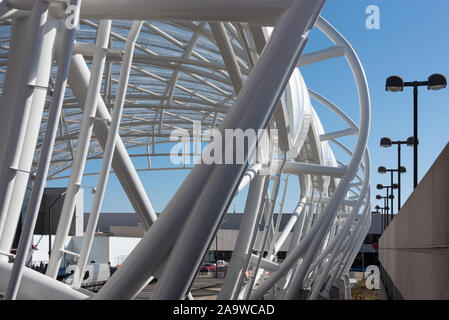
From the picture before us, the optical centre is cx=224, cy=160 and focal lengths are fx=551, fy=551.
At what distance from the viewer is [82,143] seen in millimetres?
6512

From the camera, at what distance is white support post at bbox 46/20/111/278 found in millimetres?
6363

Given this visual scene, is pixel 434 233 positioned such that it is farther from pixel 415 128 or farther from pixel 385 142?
pixel 385 142

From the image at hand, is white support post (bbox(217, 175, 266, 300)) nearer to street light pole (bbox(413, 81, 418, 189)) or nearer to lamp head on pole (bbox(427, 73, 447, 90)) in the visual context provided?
lamp head on pole (bbox(427, 73, 447, 90))

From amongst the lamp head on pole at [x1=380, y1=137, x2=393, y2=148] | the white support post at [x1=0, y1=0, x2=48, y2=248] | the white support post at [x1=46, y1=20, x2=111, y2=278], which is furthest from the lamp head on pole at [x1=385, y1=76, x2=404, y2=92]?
the white support post at [x1=0, y1=0, x2=48, y2=248]

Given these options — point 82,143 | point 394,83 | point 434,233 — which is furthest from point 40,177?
point 394,83

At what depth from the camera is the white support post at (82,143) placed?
636cm

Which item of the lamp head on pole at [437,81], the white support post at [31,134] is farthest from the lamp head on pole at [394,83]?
the white support post at [31,134]

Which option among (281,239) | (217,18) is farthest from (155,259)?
(281,239)

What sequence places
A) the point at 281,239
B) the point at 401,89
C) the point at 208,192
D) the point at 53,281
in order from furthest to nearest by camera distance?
the point at 281,239, the point at 401,89, the point at 53,281, the point at 208,192

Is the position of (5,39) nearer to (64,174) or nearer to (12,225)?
(12,225)

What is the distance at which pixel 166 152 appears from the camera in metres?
59.0

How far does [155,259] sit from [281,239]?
19150 millimetres
